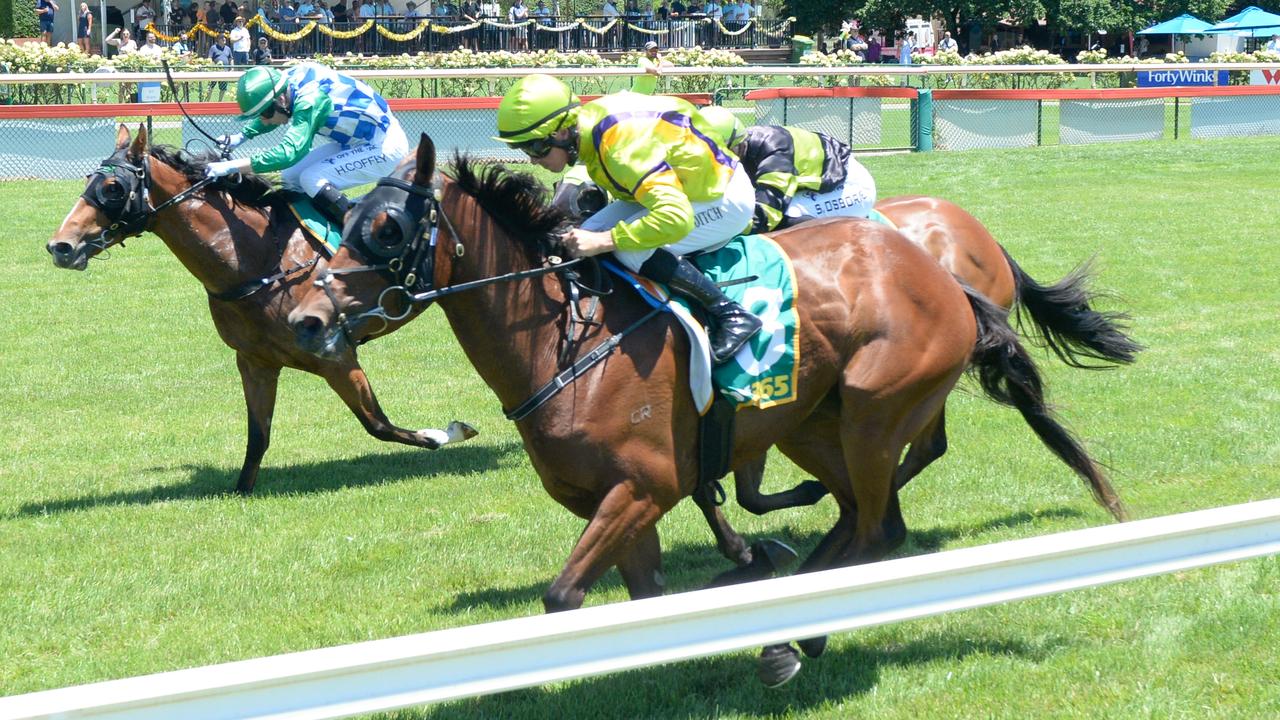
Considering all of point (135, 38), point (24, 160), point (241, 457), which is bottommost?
point (241, 457)

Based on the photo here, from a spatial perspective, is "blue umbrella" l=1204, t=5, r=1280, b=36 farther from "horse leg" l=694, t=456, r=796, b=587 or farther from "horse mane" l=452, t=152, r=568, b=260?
"horse mane" l=452, t=152, r=568, b=260

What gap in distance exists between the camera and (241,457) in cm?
820

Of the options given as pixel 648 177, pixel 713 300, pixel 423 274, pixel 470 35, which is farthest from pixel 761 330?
pixel 470 35

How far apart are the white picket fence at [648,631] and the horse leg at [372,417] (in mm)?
4246

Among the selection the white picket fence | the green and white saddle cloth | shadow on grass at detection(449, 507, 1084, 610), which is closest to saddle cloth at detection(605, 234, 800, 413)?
the green and white saddle cloth

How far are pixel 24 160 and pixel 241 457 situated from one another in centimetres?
1248

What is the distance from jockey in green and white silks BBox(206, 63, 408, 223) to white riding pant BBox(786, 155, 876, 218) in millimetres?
2390

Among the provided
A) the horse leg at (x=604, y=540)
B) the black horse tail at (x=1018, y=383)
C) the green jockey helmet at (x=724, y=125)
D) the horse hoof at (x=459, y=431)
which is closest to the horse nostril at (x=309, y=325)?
the horse leg at (x=604, y=540)

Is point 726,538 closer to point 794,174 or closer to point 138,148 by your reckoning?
point 794,174

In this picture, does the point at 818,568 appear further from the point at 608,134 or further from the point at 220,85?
the point at 220,85

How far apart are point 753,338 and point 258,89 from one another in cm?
379

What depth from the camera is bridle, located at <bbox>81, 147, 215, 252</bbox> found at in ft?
23.2

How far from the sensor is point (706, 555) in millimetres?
6160

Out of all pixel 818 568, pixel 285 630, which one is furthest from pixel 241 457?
pixel 818 568
